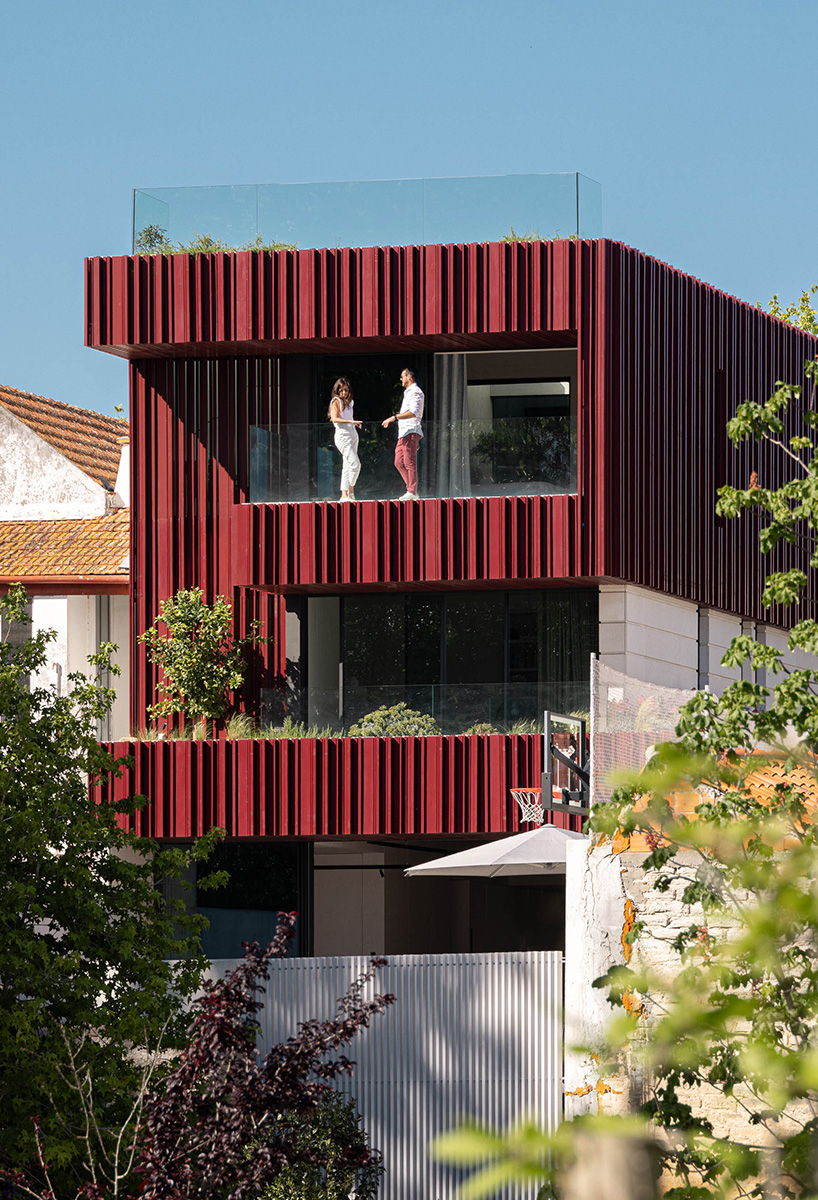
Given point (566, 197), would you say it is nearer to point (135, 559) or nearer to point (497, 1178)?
point (135, 559)

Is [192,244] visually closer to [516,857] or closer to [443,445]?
[443,445]

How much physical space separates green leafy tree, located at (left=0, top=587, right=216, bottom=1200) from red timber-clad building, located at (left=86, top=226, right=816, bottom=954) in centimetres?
765

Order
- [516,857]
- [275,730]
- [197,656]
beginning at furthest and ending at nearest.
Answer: [197,656] → [275,730] → [516,857]

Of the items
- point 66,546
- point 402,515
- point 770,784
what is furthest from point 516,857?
point 66,546

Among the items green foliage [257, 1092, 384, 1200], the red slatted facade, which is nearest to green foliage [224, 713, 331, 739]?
the red slatted facade

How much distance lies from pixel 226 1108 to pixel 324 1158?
169cm

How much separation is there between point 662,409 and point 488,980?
1175cm

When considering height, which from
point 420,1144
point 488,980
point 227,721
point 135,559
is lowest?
point 420,1144

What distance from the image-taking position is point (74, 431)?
3381 centimetres

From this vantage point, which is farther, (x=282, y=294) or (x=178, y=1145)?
(x=282, y=294)

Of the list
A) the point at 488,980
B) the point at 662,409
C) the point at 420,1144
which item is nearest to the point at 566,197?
the point at 662,409

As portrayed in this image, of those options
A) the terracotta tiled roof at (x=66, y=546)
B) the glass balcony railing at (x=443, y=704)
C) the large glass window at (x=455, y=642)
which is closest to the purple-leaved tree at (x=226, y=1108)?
the glass balcony railing at (x=443, y=704)

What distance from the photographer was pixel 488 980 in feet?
54.9

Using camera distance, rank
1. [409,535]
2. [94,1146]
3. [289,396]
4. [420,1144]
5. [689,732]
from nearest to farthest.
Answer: [689,732], [94,1146], [420,1144], [409,535], [289,396]
